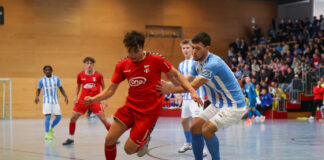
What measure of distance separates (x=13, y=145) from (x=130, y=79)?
560cm

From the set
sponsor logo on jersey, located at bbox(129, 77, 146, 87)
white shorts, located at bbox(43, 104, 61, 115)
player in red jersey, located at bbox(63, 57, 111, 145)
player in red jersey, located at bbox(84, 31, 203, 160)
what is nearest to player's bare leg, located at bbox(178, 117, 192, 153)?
player in red jersey, located at bbox(63, 57, 111, 145)

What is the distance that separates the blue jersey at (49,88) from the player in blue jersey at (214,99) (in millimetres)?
6558

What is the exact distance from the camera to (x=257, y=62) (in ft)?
80.2

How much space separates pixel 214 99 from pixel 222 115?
0.34 m

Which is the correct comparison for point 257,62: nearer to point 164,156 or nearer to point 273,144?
point 273,144

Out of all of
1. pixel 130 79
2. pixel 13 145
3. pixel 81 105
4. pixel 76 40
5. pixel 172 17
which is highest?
pixel 172 17

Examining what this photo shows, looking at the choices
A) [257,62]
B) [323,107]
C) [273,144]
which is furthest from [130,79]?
[257,62]

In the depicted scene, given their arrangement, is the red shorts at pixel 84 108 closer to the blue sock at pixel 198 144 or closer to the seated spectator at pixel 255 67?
the blue sock at pixel 198 144

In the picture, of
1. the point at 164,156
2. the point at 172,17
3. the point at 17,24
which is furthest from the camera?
the point at 172,17

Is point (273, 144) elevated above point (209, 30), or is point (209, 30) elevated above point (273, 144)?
point (209, 30)

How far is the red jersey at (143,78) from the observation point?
5.28 metres

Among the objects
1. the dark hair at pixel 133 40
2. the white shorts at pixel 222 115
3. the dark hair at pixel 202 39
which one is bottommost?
the white shorts at pixel 222 115

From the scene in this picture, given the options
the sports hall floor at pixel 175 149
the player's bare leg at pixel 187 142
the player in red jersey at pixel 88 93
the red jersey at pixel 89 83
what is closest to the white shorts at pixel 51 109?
the sports hall floor at pixel 175 149

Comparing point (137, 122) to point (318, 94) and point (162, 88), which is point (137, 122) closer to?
point (162, 88)
